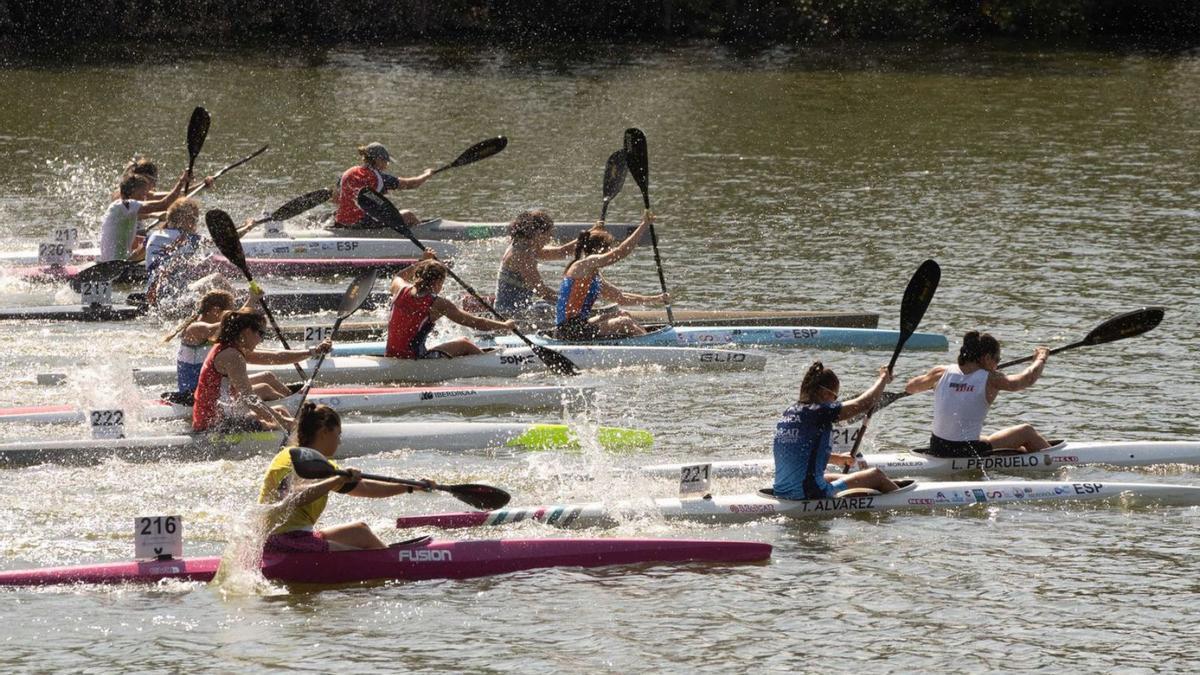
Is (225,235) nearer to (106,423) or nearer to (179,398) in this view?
(179,398)

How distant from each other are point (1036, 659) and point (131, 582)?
18.2 feet

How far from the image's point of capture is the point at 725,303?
20.4 metres

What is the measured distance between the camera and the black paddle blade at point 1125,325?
14680mm

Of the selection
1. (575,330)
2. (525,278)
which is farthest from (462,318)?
(525,278)

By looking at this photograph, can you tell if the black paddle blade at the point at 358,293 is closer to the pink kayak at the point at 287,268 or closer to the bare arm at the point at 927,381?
the bare arm at the point at 927,381

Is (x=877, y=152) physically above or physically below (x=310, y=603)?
above

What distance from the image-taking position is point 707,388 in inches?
669

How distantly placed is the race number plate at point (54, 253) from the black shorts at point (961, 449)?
11174 millimetres

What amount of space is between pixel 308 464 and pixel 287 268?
11.3 m

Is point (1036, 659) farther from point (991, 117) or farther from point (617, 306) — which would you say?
point (991, 117)

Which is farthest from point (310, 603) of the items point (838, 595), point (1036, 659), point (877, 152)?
point (877, 152)

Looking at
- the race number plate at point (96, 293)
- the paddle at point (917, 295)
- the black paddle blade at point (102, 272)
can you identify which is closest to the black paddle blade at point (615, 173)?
the black paddle blade at point (102, 272)

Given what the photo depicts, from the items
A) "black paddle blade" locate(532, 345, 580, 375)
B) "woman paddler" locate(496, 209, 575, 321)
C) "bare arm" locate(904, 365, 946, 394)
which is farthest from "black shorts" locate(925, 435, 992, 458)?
"woman paddler" locate(496, 209, 575, 321)

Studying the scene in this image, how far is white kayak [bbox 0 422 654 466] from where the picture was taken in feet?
45.9
